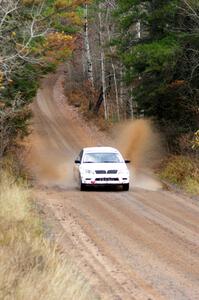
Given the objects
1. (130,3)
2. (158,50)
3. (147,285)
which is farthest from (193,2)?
(147,285)

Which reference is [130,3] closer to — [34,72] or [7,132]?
[34,72]

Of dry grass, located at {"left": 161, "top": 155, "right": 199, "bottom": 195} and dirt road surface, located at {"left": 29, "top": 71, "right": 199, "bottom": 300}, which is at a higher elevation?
dry grass, located at {"left": 161, "top": 155, "right": 199, "bottom": 195}

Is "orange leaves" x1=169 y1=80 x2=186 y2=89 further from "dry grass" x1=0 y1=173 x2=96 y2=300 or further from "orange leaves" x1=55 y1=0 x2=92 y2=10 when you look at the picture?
"dry grass" x1=0 y1=173 x2=96 y2=300

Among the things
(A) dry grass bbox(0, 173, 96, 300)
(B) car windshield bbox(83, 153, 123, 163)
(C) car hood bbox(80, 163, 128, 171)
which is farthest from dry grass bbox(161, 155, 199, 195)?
(A) dry grass bbox(0, 173, 96, 300)

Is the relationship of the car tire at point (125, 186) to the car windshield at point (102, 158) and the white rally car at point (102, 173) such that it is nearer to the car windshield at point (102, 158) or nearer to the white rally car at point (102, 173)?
the white rally car at point (102, 173)

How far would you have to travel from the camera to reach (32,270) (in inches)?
318

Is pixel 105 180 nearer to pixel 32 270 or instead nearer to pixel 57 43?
pixel 57 43

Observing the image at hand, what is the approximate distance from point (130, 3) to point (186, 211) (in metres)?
14.1

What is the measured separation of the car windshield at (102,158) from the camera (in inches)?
915

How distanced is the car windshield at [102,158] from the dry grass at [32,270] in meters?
10.8

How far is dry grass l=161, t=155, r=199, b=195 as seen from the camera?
72.6ft

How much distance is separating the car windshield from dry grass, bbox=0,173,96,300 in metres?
10.8

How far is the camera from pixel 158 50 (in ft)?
86.1

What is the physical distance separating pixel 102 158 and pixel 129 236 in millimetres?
10146
